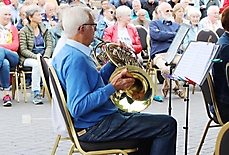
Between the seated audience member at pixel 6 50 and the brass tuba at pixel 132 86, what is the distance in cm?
492

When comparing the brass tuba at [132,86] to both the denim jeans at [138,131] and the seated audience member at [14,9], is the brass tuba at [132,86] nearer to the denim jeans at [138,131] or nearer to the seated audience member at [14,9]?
the denim jeans at [138,131]

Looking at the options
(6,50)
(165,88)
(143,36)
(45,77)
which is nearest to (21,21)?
(6,50)

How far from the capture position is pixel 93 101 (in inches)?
126

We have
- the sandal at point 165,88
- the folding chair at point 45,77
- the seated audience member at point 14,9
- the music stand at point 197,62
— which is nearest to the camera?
the music stand at point 197,62

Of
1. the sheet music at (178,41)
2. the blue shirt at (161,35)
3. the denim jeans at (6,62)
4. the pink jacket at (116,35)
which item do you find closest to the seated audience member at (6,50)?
the denim jeans at (6,62)

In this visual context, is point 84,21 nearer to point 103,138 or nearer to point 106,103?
point 106,103

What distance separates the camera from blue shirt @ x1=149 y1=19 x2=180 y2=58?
8.74m

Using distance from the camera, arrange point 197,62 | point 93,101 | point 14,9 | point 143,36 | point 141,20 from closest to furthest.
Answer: point 93,101 < point 197,62 < point 143,36 < point 141,20 < point 14,9

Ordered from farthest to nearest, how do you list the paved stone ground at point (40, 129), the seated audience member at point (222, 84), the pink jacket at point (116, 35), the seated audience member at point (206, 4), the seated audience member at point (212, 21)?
the seated audience member at point (206, 4)
the seated audience member at point (212, 21)
the pink jacket at point (116, 35)
the paved stone ground at point (40, 129)
the seated audience member at point (222, 84)

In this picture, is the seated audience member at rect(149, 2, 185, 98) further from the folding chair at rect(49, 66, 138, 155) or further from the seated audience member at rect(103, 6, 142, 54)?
the folding chair at rect(49, 66, 138, 155)

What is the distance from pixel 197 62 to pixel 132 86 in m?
0.53

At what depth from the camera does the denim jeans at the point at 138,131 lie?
10.9ft

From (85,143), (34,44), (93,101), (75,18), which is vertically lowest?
(34,44)

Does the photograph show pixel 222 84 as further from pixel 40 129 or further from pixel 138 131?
pixel 40 129
